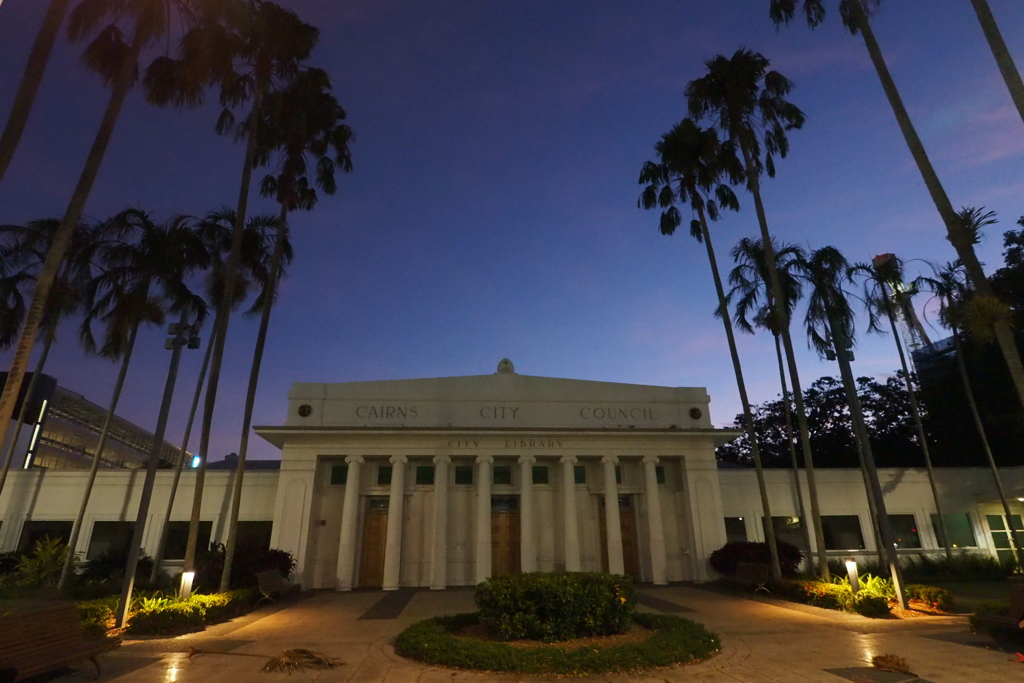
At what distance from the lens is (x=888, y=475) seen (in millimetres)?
24109

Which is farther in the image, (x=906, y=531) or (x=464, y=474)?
(x=906, y=531)

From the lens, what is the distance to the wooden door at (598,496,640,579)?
2278 centimetres

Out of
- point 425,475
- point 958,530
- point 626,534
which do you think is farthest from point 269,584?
point 958,530

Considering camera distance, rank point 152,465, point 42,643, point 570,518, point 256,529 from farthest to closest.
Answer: point 256,529 < point 570,518 < point 152,465 < point 42,643

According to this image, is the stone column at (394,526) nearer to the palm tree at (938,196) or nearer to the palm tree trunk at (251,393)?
the palm tree trunk at (251,393)

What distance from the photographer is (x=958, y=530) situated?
23.7 m

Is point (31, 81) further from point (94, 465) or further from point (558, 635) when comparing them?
point (94, 465)

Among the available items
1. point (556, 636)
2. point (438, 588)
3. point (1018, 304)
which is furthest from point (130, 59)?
point (1018, 304)

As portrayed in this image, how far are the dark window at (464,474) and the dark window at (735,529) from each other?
1161 centimetres

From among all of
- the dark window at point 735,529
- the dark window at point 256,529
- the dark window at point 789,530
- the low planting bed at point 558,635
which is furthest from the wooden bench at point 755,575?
the dark window at point 256,529

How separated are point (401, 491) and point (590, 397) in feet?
30.1

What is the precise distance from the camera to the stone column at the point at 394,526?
20614 mm

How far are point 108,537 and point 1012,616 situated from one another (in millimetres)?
28914

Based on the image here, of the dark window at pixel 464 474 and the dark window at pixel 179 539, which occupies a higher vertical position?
the dark window at pixel 464 474
